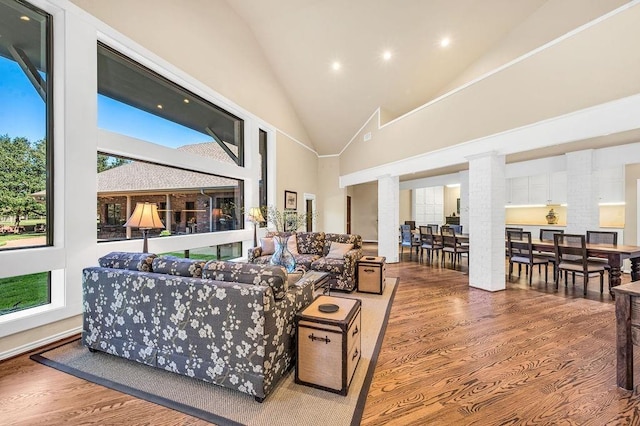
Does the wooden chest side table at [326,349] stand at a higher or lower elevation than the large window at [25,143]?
lower

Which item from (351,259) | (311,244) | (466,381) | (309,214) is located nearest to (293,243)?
(311,244)

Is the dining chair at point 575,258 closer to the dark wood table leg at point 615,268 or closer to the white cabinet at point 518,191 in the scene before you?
the dark wood table leg at point 615,268

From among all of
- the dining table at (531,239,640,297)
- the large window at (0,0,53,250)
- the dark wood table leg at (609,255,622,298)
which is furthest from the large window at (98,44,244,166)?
the dark wood table leg at (609,255,622,298)

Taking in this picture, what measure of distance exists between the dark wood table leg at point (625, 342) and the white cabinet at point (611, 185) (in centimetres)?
607

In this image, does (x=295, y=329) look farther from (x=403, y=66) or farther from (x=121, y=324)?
(x=403, y=66)

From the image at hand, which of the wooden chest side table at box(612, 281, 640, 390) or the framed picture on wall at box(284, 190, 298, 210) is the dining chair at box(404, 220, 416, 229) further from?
the wooden chest side table at box(612, 281, 640, 390)

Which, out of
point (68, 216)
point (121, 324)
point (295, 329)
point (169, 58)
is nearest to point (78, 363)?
point (121, 324)

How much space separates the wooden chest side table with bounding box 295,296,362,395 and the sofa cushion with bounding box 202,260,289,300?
32cm

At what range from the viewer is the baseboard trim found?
2582 mm

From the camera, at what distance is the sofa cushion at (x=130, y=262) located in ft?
8.05

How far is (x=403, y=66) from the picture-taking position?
6.90 m

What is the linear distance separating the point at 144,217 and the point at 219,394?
2.34 meters

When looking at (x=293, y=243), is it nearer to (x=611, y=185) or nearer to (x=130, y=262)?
(x=130, y=262)

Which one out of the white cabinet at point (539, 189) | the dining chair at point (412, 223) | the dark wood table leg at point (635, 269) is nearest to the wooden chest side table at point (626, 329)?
the dark wood table leg at point (635, 269)
